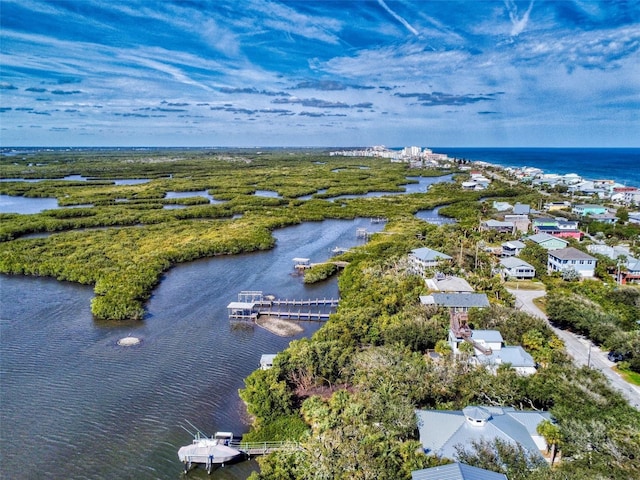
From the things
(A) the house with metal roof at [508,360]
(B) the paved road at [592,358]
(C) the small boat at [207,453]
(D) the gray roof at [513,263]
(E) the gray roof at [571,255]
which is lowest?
(C) the small boat at [207,453]

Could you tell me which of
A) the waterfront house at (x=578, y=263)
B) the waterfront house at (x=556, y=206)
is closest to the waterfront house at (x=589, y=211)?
the waterfront house at (x=556, y=206)

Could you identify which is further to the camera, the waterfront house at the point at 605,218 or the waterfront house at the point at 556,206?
the waterfront house at the point at 556,206

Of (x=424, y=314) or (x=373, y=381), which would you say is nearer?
(x=373, y=381)

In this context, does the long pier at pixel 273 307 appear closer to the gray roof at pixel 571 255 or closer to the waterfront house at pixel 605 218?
the gray roof at pixel 571 255

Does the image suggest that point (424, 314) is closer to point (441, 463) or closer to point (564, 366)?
point (564, 366)

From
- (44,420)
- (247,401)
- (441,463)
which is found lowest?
(44,420)

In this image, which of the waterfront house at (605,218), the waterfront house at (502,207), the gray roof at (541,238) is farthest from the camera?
the waterfront house at (502,207)

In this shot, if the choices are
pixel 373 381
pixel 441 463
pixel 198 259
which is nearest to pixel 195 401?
pixel 373 381
